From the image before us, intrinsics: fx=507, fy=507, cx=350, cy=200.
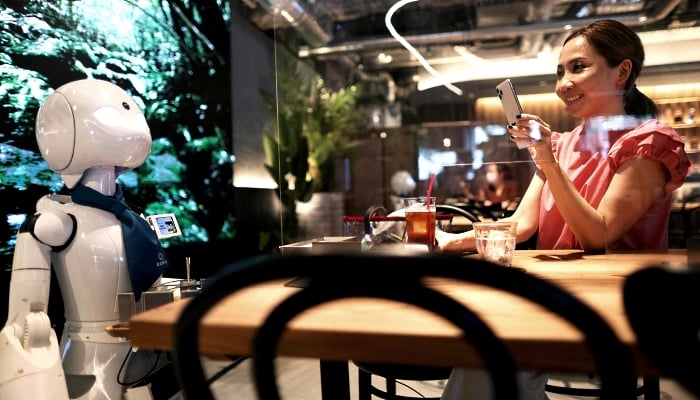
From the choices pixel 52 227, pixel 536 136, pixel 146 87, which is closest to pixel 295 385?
pixel 52 227

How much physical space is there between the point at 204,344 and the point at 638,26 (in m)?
1.76

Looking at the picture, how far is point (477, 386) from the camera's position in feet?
3.41

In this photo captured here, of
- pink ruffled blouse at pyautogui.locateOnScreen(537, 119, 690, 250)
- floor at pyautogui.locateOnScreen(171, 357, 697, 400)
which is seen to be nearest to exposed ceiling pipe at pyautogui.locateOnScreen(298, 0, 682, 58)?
pink ruffled blouse at pyautogui.locateOnScreen(537, 119, 690, 250)

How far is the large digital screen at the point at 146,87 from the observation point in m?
2.41

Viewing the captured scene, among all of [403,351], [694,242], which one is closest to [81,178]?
[403,351]

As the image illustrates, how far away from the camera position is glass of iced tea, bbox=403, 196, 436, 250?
1.23m

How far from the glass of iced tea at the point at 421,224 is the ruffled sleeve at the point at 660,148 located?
1.85 feet

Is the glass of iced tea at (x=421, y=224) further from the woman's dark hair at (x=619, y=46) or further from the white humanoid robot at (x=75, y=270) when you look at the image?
the white humanoid robot at (x=75, y=270)

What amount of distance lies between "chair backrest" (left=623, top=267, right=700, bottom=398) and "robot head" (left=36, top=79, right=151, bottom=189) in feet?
5.58

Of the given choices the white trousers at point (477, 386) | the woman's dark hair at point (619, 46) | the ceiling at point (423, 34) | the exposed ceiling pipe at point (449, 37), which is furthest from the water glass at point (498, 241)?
the exposed ceiling pipe at point (449, 37)

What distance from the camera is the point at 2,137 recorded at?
235 centimetres

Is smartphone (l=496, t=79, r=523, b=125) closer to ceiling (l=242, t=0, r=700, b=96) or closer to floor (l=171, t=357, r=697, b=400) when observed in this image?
ceiling (l=242, t=0, r=700, b=96)

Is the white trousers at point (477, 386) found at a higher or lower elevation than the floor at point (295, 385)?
higher

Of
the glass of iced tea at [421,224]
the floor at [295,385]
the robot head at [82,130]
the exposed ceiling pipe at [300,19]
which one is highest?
the exposed ceiling pipe at [300,19]
